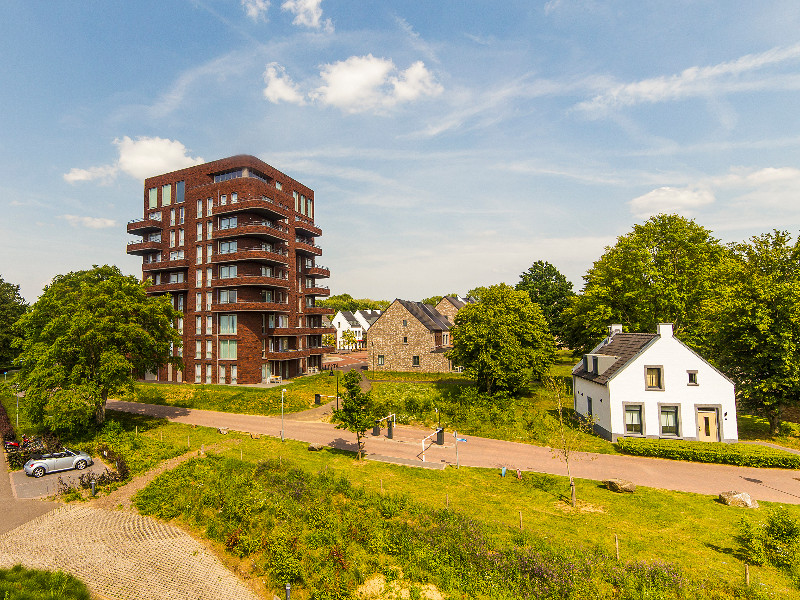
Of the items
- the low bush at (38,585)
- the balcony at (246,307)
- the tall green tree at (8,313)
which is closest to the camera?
the low bush at (38,585)

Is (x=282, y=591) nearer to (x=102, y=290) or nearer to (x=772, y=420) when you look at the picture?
(x=102, y=290)

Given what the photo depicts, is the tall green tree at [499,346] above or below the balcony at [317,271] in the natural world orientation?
below

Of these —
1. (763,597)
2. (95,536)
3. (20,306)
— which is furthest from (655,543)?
(20,306)

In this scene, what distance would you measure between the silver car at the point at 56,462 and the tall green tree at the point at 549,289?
2479 inches

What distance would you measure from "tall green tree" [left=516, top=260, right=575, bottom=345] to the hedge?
145 ft

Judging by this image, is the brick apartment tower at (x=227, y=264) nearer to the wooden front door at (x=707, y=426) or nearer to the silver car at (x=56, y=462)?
the silver car at (x=56, y=462)

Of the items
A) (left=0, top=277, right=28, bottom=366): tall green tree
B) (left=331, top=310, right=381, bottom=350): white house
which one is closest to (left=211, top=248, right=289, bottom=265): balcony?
(left=0, top=277, right=28, bottom=366): tall green tree

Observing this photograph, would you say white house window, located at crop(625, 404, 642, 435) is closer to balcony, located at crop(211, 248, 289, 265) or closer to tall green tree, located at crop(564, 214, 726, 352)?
tall green tree, located at crop(564, 214, 726, 352)

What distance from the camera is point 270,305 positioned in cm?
5162

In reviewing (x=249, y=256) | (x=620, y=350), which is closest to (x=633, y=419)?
(x=620, y=350)

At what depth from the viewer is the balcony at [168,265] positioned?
180 feet

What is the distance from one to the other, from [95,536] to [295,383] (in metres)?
34.7

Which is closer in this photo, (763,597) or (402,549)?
(763,597)

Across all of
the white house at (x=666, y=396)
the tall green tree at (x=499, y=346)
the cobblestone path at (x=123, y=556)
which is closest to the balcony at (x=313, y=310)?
the tall green tree at (x=499, y=346)
